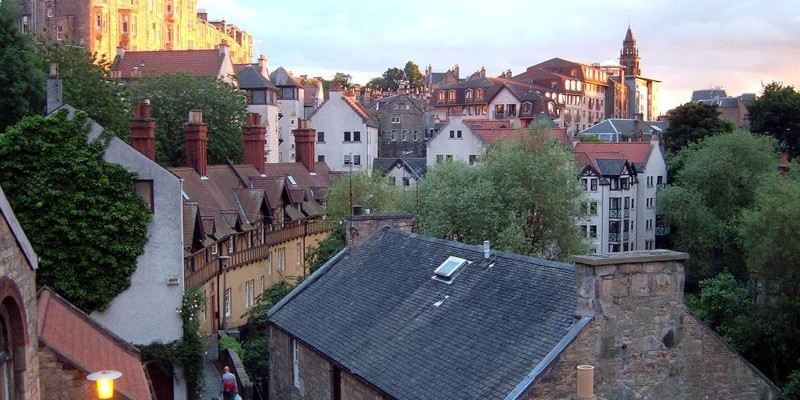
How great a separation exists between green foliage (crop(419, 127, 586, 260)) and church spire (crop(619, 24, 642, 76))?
130914mm

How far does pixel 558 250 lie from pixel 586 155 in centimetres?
2689

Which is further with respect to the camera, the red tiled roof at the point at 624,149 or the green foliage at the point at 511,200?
the red tiled roof at the point at 624,149

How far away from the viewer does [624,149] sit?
2709 inches

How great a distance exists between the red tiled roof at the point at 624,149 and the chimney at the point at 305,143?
21.5 meters

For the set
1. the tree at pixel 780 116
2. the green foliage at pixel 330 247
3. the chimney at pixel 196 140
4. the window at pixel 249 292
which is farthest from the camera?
the tree at pixel 780 116

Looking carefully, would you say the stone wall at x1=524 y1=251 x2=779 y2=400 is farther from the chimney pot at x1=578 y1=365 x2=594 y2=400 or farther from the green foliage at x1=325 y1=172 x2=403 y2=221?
the green foliage at x1=325 y1=172 x2=403 y2=221

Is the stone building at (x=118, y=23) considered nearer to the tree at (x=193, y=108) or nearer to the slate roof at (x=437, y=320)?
the tree at (x=193, y=108)

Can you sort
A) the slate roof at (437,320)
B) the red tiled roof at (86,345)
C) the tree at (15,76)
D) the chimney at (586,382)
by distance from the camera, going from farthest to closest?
the tree at (15,76), the red tiled roof at (86,345), the slate roof at (437,320), the chimney at (586,382)

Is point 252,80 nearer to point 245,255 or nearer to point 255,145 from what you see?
point 255,145

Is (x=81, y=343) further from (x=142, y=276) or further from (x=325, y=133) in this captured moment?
(x=325, y=133)

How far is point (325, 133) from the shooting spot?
77250 millimetres

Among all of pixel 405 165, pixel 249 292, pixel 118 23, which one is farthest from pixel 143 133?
pixel 118 23

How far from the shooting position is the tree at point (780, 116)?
A: 70375mm

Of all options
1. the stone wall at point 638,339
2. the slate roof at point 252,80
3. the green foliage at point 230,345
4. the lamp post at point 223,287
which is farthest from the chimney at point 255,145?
the stone wall at point 638,339
